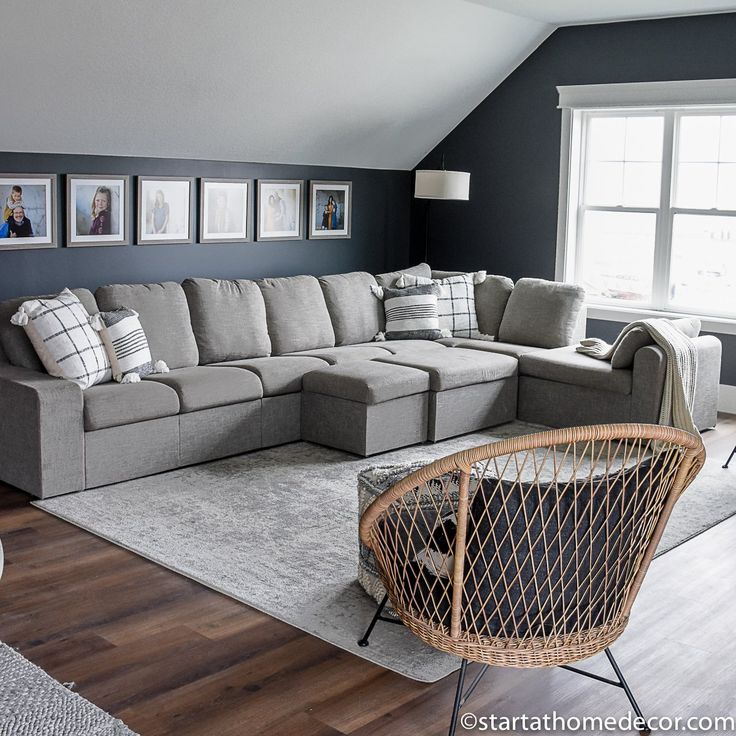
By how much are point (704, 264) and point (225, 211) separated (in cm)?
326

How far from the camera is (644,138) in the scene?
710 cm

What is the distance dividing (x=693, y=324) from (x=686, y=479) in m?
3.78

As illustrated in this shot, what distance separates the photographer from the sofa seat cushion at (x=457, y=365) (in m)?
5.73

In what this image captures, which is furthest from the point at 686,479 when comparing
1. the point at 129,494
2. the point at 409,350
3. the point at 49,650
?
the point at 409,350

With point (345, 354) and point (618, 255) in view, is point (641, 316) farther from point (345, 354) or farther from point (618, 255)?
point (345, 354)

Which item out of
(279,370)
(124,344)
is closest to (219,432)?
(279,370)

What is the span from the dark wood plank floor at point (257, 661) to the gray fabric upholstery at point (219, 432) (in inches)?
47.8

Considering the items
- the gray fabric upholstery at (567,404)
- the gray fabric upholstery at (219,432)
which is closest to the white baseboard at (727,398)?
the gray fabric upholstery at (567,404)

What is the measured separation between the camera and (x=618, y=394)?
5.85 metres

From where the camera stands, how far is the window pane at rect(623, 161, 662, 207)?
279 inches

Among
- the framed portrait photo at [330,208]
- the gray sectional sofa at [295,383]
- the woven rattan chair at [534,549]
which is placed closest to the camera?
the woven rattan chair at [534,549]

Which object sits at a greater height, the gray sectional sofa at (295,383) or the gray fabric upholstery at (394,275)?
the gray fabric upholstery at (394,275)

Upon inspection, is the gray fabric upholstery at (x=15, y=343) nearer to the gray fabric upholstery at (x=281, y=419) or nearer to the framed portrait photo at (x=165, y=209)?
the gray fabric upholstery at (x=281, y=419)

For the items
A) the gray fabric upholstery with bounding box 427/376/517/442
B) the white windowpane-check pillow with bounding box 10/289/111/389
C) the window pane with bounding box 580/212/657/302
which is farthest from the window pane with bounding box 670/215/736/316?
the white windowpane-check pillow with bounding box 10/289/111/389
